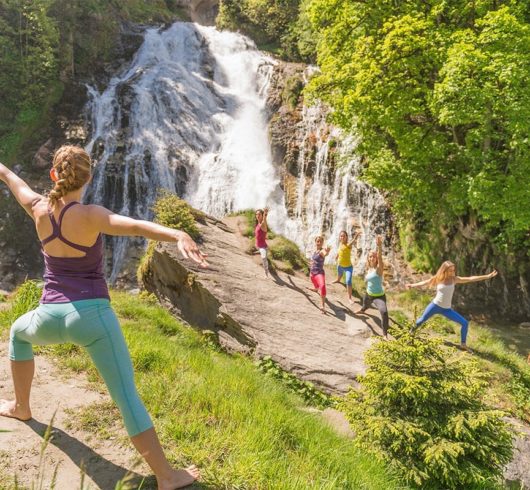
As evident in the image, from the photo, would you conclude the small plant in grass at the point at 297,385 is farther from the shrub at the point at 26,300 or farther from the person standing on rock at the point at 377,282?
the shrub at the point at 26,300

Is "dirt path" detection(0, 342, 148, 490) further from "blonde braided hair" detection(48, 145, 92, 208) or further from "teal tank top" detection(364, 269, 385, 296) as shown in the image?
"teal tank top" detection(364, 269, 385, 296)

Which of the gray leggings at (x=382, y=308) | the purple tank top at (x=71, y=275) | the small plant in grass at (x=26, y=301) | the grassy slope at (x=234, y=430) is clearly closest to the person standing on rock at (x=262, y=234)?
the gray leggings at (x=382, y=308)

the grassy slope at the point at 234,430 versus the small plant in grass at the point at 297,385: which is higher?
the grassy slope at the point at 234,430

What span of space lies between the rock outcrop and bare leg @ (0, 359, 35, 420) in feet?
16.1

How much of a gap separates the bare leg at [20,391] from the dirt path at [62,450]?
76 mm

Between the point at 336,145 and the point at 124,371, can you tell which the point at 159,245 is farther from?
the point at 336,145

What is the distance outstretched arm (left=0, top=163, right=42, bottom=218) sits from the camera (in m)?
3.13

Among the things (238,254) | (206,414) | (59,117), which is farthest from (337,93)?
(59,117)

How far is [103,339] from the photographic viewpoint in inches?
110

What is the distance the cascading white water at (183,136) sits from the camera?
65.7 ft

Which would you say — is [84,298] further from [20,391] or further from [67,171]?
[20,391]

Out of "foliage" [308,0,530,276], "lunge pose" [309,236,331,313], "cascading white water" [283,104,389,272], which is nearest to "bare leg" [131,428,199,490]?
"lunge pose" [309,236,331,313]

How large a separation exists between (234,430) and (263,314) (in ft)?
17.6

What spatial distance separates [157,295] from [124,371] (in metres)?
7.34
